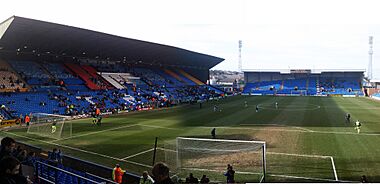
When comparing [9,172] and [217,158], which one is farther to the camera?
[217,158]

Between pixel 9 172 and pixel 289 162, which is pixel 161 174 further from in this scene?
pixel 289 162

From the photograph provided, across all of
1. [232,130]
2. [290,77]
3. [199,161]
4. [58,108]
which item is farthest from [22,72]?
[290,77]

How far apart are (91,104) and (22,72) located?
40.1 ft

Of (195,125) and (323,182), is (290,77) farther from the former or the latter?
(323,182)

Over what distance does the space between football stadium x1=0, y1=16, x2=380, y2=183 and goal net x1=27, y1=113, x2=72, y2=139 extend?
121 millimetres

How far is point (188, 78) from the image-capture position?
87375 mm

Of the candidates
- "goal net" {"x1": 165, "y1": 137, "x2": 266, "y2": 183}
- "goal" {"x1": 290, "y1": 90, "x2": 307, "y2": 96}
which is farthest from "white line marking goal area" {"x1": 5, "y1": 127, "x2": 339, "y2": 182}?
"goal" {"x1": 290, "y1": 90, "x2": 307, "y2": 96}

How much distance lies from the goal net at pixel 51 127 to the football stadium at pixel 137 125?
121 millimetres

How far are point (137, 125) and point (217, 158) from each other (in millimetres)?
16781

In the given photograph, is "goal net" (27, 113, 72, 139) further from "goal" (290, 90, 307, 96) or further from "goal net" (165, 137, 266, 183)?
"goal" (290, 90, 307, 96)

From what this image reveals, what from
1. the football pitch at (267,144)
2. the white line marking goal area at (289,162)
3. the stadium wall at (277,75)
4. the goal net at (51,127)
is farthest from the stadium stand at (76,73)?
the stadium wall at (277,75)

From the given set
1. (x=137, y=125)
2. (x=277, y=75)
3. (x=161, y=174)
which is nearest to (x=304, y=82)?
(x=277, y=75)

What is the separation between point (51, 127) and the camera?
2769cm

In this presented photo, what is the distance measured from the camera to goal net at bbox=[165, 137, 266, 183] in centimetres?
1526
